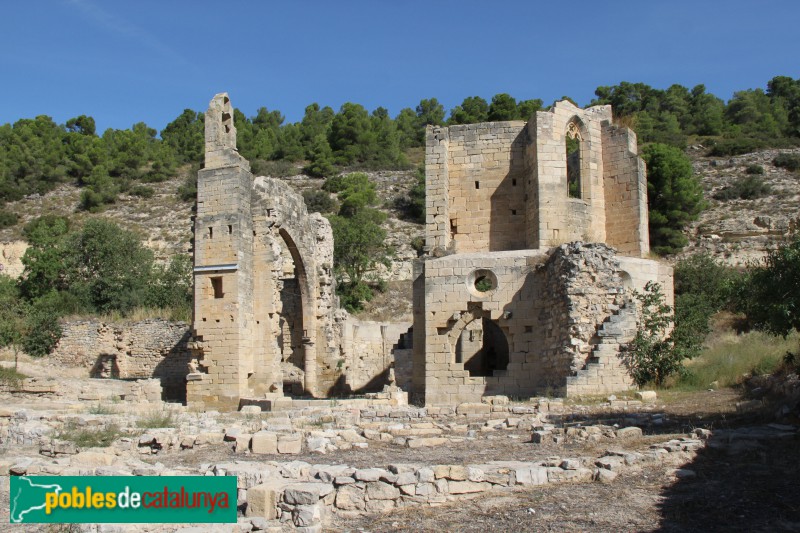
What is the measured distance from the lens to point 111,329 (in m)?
26.4

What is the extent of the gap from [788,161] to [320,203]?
28.9 metres

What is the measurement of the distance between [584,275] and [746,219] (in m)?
28.5

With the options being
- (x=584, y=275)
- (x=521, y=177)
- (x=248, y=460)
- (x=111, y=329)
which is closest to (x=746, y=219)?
(x=521, y=177)

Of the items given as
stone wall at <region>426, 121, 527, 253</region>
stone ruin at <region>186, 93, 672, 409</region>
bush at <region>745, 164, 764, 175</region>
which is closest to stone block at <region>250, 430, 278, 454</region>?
stone ruin at <region>186, 93, 672, 409</region>

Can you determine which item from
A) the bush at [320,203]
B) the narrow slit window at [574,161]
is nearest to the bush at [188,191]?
the bush at [320,203]

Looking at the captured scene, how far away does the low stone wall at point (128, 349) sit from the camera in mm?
25625

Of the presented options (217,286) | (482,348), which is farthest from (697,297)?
(217,286)

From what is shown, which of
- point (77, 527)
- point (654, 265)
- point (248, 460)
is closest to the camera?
point (77, 527)

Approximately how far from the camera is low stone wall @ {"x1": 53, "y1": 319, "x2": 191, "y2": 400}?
25625 millimetres

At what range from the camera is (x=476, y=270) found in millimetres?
16375

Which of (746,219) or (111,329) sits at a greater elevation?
(746,219)

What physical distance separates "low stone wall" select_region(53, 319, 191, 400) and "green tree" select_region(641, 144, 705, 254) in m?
22.6

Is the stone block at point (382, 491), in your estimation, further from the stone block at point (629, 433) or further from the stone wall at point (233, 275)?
the stone wall at point (233, 275)

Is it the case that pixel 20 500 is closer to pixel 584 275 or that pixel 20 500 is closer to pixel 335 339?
pixel 584 275
